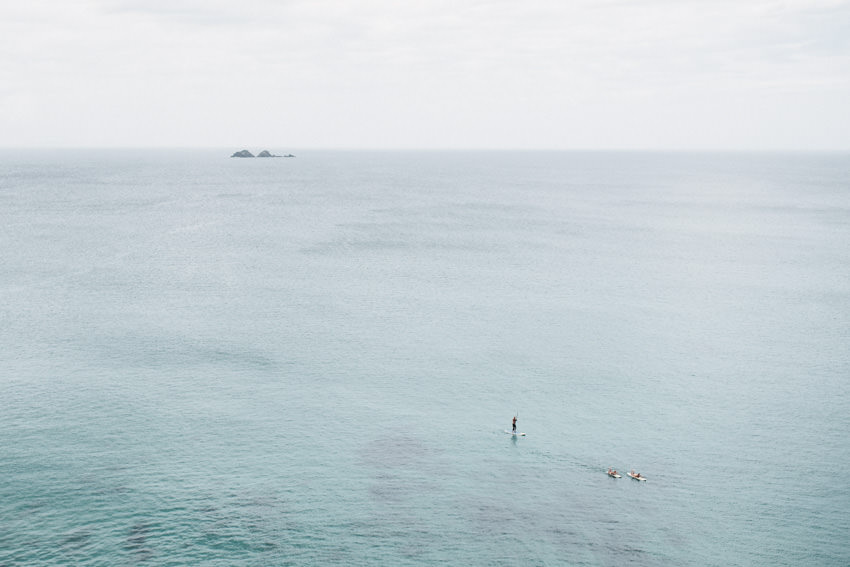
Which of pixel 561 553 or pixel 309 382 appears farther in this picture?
pixel 309 382

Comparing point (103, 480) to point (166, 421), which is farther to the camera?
point (166, 421)

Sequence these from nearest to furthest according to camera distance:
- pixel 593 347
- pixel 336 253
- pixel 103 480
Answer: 1. pixel 103 480
2. pixel 593 347
3. pixel 336 253

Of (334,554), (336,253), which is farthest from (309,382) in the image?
(336,253)

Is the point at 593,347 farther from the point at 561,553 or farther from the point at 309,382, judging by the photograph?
the point at 561,553

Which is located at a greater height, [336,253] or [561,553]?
[336,253]

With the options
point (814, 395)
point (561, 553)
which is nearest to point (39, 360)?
point (561, 553)

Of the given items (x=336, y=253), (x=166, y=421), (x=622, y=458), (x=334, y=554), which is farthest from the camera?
(x=336, y=253)

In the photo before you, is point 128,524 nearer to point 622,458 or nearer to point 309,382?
point 309,382

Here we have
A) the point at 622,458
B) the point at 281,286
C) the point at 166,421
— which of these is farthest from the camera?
the point at 281,286

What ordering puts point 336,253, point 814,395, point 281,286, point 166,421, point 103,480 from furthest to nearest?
point 336,253, point 281,286, point 814,395, point 166,421, point 103,480
